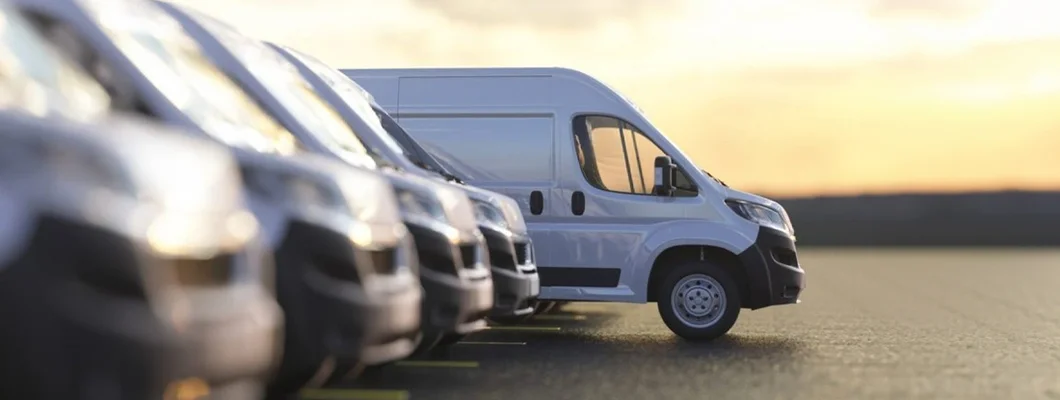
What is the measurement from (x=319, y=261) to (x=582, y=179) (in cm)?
650

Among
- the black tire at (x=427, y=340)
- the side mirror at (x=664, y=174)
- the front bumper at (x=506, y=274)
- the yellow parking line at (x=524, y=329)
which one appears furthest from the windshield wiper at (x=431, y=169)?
the yellow parking line at (x=524, y=329)

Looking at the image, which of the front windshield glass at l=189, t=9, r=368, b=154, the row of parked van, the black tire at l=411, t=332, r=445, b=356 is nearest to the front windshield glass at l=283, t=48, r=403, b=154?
the row of parked van

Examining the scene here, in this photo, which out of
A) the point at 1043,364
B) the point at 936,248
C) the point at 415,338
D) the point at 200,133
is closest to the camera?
the point at 200,133

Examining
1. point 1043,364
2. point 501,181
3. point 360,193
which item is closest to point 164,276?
point 360,193

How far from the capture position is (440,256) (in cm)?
739

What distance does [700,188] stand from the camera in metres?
12.0

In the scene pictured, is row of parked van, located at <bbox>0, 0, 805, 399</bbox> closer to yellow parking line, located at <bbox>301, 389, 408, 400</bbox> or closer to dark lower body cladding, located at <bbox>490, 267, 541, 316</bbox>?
dark lower body cladding, located at <bbox>490, 267, 541, 316</bbox>

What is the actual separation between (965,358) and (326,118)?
5065 millimetres

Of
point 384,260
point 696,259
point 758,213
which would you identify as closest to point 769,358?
point 696,259

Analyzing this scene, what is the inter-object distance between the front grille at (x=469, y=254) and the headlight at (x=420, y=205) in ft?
1.09

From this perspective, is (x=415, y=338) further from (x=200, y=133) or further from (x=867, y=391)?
(x=867, y=391)

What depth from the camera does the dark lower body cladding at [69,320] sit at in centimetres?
397

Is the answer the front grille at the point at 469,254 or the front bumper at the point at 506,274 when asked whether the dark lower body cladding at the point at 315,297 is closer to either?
the front grille at the point at 469,254

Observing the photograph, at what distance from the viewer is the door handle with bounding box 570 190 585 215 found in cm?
1213
